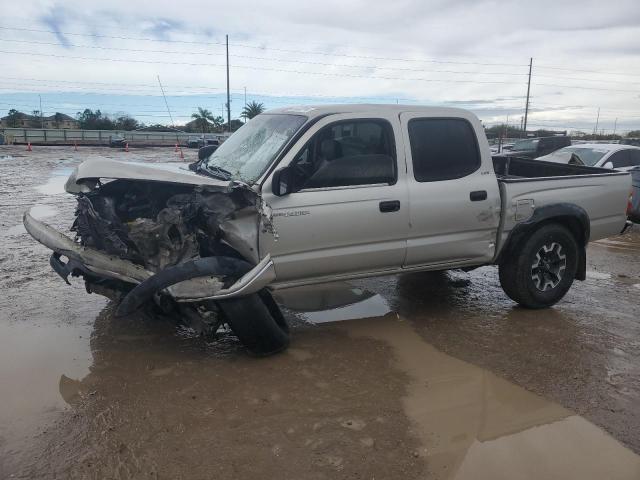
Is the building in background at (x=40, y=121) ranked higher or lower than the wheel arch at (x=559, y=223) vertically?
higher

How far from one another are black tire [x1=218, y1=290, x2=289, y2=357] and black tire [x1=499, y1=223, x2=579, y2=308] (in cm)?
244

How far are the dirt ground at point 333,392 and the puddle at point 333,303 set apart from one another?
0.03 m

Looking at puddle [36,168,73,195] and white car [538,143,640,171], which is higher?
white car [538,143,640,171]

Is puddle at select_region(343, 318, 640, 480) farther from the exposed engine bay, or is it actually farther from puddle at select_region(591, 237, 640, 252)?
puddle at select_region(591, 237, 640, 252)

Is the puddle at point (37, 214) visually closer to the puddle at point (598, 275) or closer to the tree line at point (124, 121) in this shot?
the puddle at point (598, 275)

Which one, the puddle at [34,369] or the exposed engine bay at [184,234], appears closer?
the puddle at [34,369]

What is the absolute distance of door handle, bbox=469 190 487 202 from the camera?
493cm

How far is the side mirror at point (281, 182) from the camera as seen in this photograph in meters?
4.14

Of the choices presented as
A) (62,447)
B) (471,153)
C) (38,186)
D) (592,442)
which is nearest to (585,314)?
(471,153)

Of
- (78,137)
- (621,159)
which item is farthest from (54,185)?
(78,137)

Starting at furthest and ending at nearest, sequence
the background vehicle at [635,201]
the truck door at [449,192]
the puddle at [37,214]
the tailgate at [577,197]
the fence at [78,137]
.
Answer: the fence at [78,137], the background vehicle at [635,201], the puddle at [37,214], the tailgate at [577,197], the truck door at [449,192]

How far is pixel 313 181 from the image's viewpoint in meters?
4.35

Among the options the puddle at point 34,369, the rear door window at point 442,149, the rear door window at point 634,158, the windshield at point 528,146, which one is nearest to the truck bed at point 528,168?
the rear door window at point 442,149

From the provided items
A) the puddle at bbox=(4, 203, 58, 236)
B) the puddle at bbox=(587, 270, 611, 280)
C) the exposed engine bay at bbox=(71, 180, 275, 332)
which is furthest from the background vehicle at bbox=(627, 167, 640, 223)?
the puddle at bbox=(4, 203, 58, 236)
